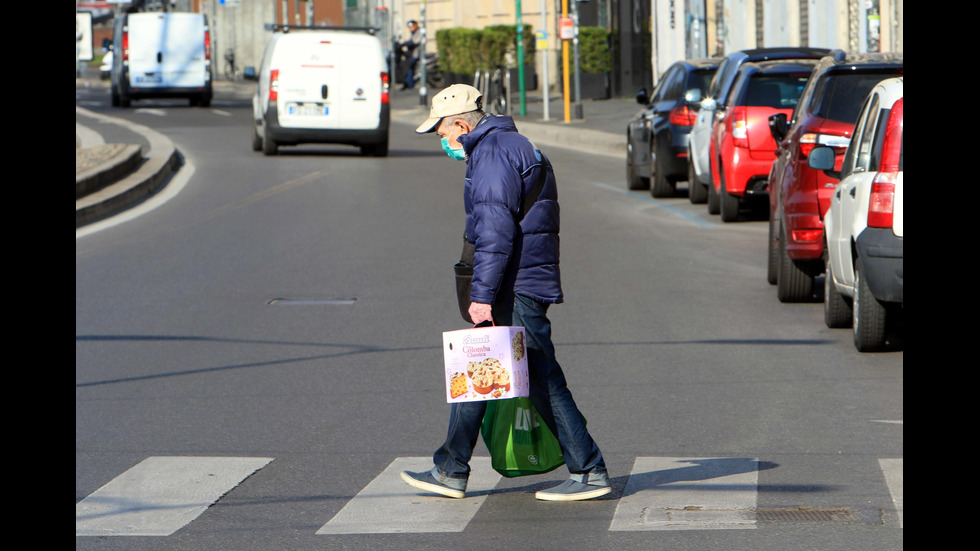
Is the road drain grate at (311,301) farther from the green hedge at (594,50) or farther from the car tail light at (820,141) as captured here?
the green hedge at (594,50)

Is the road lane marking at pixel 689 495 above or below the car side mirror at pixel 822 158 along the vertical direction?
below

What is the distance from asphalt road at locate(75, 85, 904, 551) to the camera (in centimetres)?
611

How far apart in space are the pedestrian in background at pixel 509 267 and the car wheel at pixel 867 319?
3.45m

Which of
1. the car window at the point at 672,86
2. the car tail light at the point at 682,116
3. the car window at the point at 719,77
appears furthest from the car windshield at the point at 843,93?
the car window at the point at 672,86

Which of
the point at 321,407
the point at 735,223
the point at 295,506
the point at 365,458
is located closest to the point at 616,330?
the point at 321,407

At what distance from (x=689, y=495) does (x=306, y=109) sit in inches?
799

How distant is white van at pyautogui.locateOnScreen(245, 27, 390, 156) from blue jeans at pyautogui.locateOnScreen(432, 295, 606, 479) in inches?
784

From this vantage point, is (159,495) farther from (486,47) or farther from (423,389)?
(486,47)

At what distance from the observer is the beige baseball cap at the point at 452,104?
641 cm

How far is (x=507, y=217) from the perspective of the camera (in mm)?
6195

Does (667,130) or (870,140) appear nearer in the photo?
(870,140)

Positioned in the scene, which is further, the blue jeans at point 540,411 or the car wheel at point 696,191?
the car wheel at point 696,191

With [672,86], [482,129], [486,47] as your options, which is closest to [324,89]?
[672,86]
